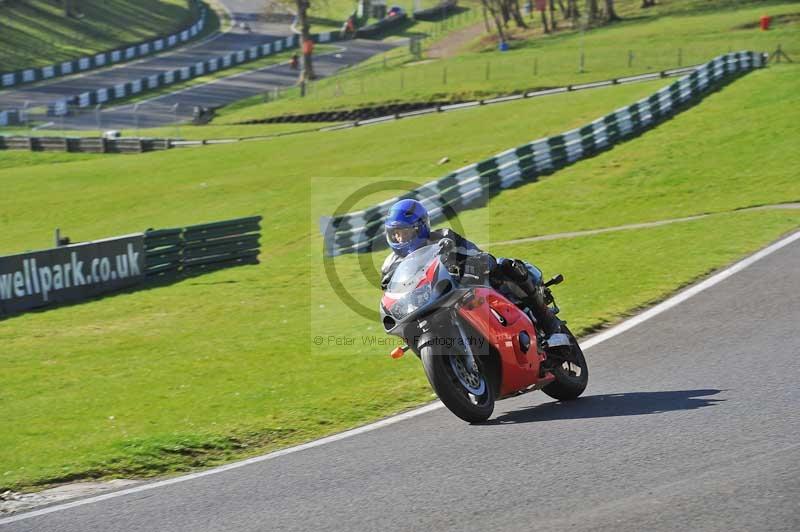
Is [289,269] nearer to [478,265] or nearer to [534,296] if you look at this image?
[534,296]

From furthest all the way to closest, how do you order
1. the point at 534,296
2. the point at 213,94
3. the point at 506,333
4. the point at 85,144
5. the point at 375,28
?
the point at 375,28, the point at 213,94, the point at 85,144, the point at 534,296, the point at 506,333

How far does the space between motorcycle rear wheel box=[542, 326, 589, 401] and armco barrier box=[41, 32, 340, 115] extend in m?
57.4

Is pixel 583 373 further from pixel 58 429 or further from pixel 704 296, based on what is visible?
pixel 58 429

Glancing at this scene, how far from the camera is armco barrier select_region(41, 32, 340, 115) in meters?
74.2

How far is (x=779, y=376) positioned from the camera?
993 cm

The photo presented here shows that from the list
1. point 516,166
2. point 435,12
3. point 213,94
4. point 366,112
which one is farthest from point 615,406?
point 435,12

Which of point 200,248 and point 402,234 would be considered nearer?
point 402,234

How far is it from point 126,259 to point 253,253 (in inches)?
125

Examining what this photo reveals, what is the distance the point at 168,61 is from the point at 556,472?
89.1 metres

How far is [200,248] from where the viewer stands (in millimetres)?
24016

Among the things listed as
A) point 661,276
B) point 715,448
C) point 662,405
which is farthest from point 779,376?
point 661,276

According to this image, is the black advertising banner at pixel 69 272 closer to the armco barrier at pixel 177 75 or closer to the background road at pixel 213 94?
the background road at pixel 213 94

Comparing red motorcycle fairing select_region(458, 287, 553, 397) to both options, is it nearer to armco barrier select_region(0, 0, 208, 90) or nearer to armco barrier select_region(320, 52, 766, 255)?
armco barrier select_region(320, 52, 766, 255)

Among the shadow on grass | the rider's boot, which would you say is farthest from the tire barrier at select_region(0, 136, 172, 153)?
the shadow on grass
